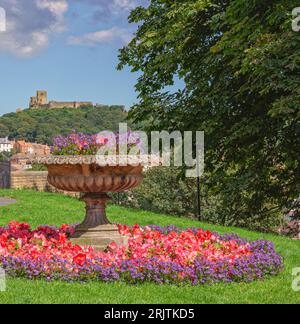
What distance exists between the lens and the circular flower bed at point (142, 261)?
7934mm

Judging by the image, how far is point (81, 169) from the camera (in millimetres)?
9172

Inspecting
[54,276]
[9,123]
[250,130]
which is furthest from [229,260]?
[9,123]

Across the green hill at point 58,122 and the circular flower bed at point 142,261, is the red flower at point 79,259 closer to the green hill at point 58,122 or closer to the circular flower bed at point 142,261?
the circular flower bed at point 142,261

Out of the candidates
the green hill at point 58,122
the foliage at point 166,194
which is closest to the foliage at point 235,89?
the foliage at point 166,194

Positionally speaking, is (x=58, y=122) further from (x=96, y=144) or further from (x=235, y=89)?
(x=96, y=144)

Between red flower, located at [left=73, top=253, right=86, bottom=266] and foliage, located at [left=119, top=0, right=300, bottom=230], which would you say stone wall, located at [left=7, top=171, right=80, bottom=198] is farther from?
red flower, located at [left=73, top=253, right=86, bottom=266]

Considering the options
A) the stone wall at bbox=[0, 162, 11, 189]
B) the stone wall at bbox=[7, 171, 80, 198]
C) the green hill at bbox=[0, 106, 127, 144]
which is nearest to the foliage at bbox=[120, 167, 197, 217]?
the stone wall at bbox=[7, 171, 80, 198]

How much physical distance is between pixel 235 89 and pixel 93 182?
17.6 feet

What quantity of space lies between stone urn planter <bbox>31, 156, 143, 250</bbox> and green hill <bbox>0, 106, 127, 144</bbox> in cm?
2415

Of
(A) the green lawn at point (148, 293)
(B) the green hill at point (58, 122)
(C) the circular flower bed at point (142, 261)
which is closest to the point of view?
(A) the green lawn at point (148, 293)

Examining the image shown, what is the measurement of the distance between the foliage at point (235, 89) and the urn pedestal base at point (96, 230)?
10.3 feet

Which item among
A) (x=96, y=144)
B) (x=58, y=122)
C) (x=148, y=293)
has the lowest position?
(x=148, y=293)

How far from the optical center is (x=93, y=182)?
30.3ft

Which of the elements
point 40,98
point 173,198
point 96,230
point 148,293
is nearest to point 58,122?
point 173,198
